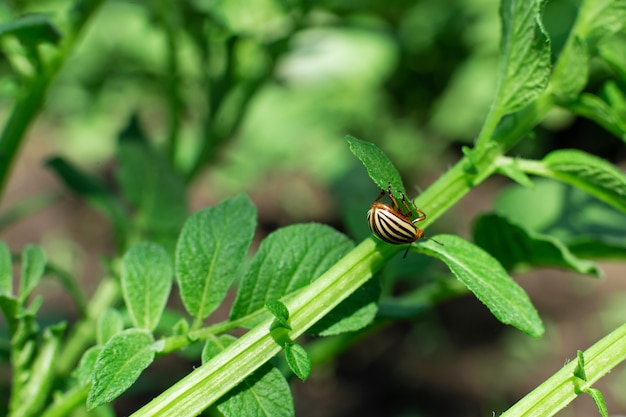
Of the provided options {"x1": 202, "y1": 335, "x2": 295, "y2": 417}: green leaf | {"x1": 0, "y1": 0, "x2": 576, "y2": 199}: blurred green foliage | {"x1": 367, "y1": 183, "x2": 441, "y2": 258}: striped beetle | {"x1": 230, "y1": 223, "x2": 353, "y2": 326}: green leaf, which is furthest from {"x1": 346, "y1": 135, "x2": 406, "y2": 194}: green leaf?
{"x1": 0, "y1": 0, "x2": 576, "y2": 199}: blurred green foliage

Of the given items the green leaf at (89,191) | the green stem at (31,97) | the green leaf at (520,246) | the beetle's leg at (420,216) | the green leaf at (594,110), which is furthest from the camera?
the green leaf at (89,191)

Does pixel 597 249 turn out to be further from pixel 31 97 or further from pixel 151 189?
pixel 31 97

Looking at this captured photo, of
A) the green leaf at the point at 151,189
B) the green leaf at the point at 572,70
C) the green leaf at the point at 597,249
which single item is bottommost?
the green leaf at the point at 597,249

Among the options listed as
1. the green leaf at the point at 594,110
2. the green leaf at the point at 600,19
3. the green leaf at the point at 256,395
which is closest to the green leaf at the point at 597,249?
the green leaf at the point at 594,110

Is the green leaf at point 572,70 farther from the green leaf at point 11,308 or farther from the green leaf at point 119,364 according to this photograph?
the green leaf at point 11,308

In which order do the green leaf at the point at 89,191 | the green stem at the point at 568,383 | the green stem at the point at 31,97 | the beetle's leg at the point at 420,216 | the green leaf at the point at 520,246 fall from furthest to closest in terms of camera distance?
the green leaf at the point at 89,191 < the green stem at the point at 31,97 < the green leaf at the point at 520,246 < the beetle's leg at the point at 420,216 < the green stem at the point at 568,383

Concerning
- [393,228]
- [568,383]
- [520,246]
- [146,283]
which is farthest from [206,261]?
[520,246]

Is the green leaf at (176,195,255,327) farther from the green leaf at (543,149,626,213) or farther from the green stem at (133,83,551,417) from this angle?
the green leaf at (543,149,626,213)

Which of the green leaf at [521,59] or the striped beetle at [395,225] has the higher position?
the green leaf at [521,59]
